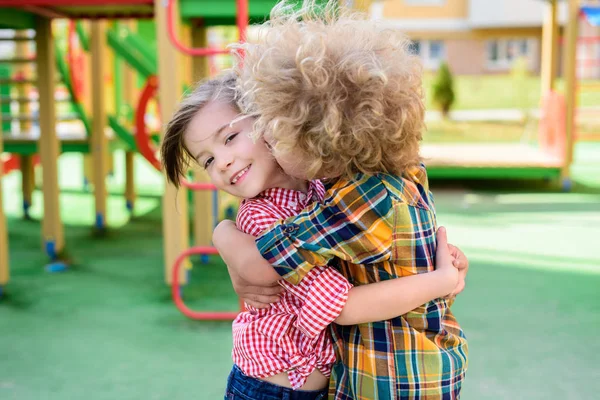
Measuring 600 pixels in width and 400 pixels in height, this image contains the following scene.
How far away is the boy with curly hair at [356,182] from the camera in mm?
1078

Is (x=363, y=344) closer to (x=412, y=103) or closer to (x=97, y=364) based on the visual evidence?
(x=412, y=103)

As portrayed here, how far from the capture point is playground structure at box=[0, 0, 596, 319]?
3432mm

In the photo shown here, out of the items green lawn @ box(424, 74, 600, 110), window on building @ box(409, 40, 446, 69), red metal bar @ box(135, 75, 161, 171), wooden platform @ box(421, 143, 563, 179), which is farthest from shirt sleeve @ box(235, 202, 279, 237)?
window on building @ box(409, 40, 446, 69)

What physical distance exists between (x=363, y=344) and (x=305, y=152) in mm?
358

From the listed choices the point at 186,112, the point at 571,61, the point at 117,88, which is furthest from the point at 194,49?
the point at 571,61

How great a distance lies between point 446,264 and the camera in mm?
1225

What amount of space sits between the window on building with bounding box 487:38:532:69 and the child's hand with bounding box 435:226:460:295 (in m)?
23.5

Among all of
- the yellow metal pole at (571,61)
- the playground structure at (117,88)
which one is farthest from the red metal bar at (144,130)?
the yellow metal pole at (571,61)

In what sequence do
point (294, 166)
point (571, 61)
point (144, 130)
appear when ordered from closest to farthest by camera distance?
point (294, 166)
point (144, 130)
point (571, 61)

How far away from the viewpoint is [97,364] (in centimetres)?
281

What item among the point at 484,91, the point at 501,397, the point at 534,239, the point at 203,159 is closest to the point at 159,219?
the point at 534,239

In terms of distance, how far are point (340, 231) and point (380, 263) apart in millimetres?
107

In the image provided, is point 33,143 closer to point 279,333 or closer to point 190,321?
point 190,321

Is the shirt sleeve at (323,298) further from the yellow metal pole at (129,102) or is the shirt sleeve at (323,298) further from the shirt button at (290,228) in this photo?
the yellow metal pole at (129,102)
